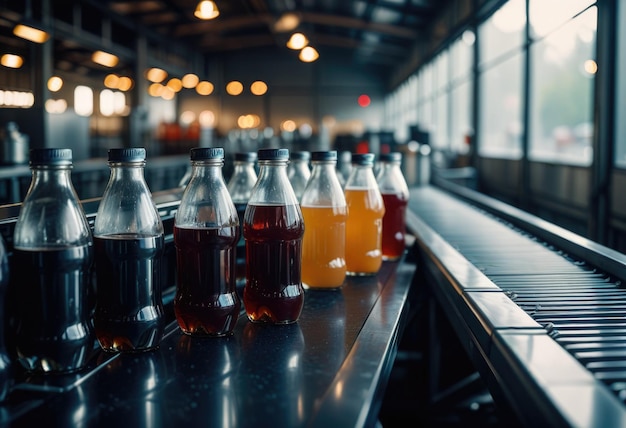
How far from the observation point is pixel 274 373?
1.07 m

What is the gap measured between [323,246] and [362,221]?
239 mm

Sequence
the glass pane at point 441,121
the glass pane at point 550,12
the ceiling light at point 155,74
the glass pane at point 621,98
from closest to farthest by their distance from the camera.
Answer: the glass pane at point 621,98, the glass pane at point 550,12, the glass pane at point 441,121, the ceiling light at point 155,74

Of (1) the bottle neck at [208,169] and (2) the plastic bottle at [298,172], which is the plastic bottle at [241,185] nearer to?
(2) the plastic bottle at [298,172]

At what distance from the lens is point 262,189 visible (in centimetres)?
133

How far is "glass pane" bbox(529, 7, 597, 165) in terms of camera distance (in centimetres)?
630

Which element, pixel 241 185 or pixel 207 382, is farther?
pixel 241 185

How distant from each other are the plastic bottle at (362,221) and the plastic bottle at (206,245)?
664 millimetres

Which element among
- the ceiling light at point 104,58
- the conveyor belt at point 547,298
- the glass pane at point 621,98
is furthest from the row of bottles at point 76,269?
the ceiling light at point 104,58

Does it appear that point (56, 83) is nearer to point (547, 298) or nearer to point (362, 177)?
point (362, 177)

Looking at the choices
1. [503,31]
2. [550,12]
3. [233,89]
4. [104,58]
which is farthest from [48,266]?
[233,89]

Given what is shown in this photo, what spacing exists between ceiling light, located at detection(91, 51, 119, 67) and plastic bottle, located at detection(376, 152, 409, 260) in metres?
13.0

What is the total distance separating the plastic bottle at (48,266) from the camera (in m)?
0.98

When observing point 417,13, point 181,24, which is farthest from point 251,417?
point 181,24

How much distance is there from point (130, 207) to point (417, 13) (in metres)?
13.6
